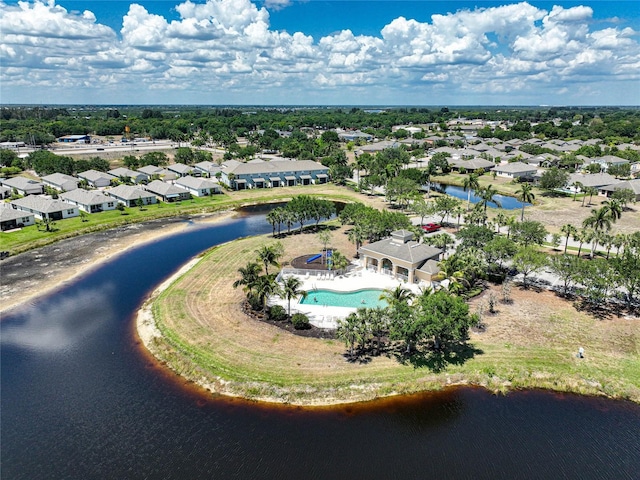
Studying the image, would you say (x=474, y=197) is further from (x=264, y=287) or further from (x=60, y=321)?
(x=60, y=321)

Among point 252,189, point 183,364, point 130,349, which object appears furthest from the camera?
point 252,189

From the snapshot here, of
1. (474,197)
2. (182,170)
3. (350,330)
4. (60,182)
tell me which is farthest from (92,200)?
(474,197)

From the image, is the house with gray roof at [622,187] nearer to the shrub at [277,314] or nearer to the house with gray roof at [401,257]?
the house with gray roof at [401,257]

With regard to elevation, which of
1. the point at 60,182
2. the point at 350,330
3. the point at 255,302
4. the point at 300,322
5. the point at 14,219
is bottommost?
the point at 300,322

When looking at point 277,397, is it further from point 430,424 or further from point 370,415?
point 430,424

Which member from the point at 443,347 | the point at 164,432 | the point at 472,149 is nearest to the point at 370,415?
the point at 443,347
